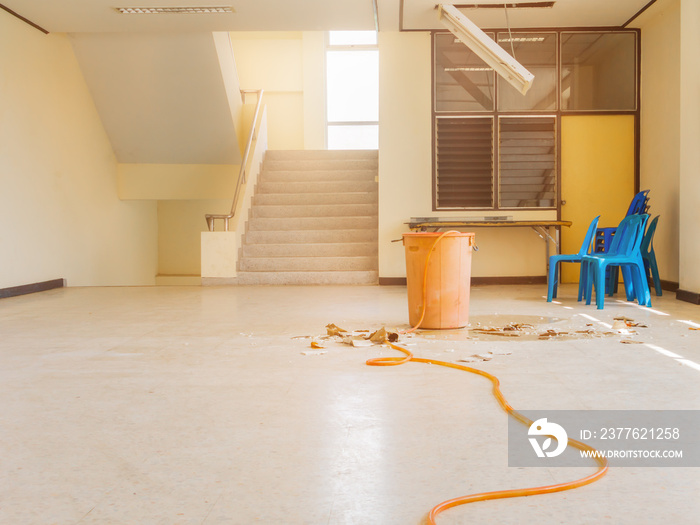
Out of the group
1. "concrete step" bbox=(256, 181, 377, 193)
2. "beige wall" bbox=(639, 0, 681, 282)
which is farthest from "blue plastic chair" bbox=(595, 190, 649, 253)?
"concrete step" bbox=(256, 181, 377, 193)

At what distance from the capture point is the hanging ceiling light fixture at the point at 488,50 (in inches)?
233

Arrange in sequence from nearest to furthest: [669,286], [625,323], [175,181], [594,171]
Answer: [625,323]
[669,286]
[594,171]
[175,181]

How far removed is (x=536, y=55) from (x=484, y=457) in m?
7.13

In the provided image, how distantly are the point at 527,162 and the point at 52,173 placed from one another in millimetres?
6081

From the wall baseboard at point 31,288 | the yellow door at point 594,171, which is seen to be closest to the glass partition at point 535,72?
the yellow door at point 594,171

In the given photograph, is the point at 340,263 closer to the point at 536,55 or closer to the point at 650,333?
the point at 536,55

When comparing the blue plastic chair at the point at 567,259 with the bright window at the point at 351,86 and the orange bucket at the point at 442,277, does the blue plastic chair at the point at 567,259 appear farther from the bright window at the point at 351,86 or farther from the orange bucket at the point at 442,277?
the bright window at the point at 351,86

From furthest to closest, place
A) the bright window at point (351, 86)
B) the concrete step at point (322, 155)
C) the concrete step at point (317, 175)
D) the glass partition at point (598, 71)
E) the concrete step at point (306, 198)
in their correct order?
1. the bright window at point (351, 86)
2. the concrete step at point (322, 155)
3. the concrete step at point (317, 175)
4. the concrete step at point (306, 198)
5. the glass partition at point (598, 71)

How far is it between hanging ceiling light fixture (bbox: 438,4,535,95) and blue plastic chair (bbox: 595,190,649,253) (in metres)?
2.02

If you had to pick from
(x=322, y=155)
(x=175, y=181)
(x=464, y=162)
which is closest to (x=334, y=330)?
(x=464, y=162)

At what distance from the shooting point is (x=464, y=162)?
8.12m

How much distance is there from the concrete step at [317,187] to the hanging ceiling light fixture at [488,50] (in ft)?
10.8

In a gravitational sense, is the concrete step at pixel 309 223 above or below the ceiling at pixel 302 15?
below

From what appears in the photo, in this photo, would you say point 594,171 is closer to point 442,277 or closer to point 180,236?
point 442,277
